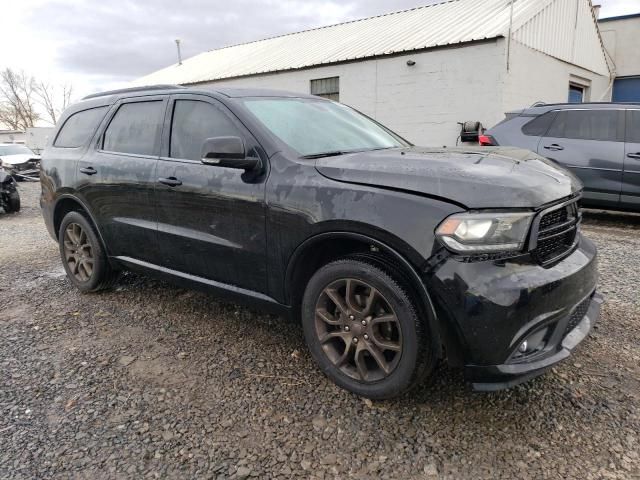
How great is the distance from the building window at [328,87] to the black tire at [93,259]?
35.2 ft

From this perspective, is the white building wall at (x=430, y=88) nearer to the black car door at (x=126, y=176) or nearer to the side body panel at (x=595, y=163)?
the side body panel at (x=595, y=163)

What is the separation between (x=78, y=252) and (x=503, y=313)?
3.78 m

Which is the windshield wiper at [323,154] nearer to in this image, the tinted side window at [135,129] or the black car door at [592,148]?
the tinted side window at [135,129]

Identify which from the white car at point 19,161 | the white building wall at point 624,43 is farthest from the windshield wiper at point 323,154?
the white building wall at point 624,43

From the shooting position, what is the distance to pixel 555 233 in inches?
93.7

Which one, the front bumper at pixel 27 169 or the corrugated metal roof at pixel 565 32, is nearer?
the corrugated metal roof at pixel 565 32

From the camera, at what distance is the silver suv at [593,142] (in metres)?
6.43

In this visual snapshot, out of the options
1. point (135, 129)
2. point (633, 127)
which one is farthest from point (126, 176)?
point (633, 127)

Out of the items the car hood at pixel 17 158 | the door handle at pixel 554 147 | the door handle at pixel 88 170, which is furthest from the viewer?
the car hood at pixel 17 158

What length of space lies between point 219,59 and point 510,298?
21390 millimetres

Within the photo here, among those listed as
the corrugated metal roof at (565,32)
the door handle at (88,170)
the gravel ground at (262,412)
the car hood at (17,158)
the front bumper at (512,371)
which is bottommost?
the gravel ground at (262,412)

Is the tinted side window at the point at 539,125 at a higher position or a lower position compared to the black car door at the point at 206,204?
higher

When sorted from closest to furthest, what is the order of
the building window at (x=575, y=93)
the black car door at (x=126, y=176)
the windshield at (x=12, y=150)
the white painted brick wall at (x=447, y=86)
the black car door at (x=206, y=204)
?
1. the black car door at (x=206, y=204)
2. the black car door at (x=126, y=176)
3. the white painted brick wall at (x=447, y=86)
4. the building window at (x=575, y=93)
5. the windshield at (x=12, y=150)

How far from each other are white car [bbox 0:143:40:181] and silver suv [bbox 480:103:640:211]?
16.3 metres
